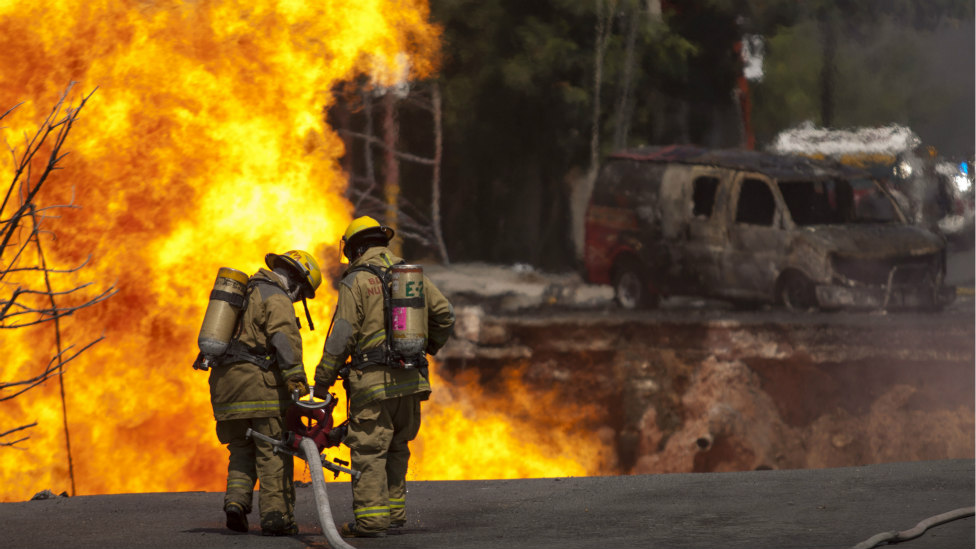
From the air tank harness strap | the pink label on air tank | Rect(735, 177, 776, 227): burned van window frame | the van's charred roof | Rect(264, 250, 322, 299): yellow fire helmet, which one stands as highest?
the van's charred roof

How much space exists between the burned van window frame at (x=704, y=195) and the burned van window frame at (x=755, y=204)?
0.22 m

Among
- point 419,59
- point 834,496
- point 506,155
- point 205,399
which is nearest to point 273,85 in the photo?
point 419,59

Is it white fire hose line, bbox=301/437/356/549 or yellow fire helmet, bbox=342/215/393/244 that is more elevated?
yellow fire helmet, bbox=342/215/393/244

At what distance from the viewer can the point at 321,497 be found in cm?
499

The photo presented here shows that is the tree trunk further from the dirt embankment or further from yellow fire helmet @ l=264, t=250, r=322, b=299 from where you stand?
yellow fire helmet @ l=264, t=250, r=322, b=299

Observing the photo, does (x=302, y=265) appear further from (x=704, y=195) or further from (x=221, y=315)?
(x=704, y=195)

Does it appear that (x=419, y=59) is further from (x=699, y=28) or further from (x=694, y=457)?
(x=694, y=457)

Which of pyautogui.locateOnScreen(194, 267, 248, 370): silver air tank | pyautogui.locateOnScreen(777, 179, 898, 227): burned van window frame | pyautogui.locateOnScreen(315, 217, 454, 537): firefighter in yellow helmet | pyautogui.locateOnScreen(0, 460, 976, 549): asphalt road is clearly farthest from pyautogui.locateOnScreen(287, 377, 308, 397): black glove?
pyautogui.locateOnScreen(777, 179, 898, 227): burned van window frame

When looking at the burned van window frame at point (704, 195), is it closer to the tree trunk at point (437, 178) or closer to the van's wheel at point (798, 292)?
the van's wheel at point (798, 292)

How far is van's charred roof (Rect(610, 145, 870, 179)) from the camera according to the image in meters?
9.15

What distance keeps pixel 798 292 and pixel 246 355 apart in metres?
5.25

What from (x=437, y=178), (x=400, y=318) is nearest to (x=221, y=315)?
(x=400, y=318)

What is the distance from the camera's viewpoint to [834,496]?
627cm

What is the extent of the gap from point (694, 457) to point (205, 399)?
3.99 m
